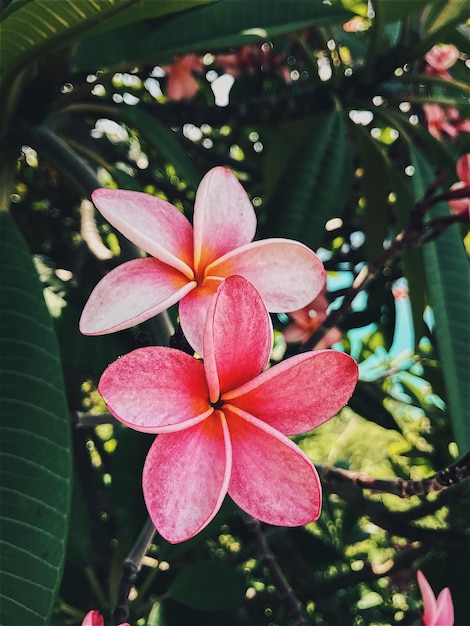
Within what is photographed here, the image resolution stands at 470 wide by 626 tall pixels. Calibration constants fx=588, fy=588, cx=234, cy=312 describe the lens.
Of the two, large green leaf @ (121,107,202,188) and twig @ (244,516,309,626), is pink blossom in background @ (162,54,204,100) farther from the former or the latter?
twig @ (244,516,309,626)

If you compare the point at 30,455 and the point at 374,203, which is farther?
the point at 374,203

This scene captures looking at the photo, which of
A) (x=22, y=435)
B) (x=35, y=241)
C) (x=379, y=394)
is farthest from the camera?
(x=35, y=241)

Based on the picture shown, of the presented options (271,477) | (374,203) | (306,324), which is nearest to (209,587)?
(306,324)

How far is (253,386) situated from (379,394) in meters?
0.96

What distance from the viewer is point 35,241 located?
158 centimetres

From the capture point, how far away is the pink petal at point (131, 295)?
39 centimetres

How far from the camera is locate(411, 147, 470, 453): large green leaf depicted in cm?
65

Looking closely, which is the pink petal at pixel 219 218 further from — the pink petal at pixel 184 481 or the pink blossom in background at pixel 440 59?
the pink blossom in background at pixel 440 59

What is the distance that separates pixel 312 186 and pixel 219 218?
458mm

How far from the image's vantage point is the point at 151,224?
439mm

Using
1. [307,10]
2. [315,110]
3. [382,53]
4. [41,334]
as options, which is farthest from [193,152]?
[41,334]

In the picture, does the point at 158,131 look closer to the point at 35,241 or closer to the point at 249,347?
the point at 249,347

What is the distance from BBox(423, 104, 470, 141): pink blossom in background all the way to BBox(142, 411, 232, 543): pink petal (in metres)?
1.10

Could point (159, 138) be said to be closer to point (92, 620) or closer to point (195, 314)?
point (195, 314)
